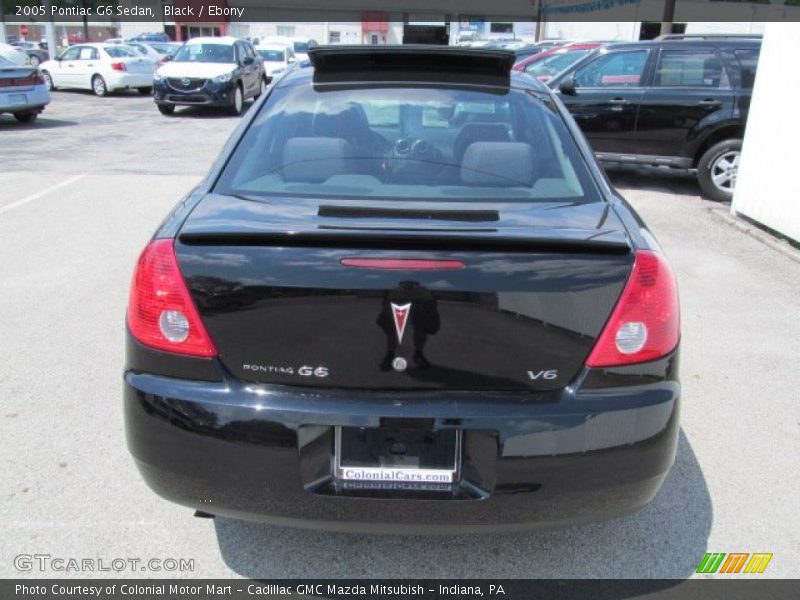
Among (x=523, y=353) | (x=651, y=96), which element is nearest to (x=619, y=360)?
(x=523, y=353)

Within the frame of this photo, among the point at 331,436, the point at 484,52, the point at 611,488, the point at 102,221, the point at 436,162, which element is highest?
the point at 484,52

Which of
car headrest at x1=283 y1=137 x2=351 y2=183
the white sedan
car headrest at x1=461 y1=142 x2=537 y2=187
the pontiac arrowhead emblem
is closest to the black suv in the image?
car headrest at x1=461 y1=142 x2=537 y2=187

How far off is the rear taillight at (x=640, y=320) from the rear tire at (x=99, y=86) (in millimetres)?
22972

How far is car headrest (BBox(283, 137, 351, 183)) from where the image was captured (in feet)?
9.09

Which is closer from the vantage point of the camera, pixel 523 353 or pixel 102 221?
pixel 523 353

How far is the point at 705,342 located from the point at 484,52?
256 centimetres

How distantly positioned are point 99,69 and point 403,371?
22939mm

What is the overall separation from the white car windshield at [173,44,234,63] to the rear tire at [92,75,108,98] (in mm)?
5338

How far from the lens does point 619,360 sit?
2.15 metres

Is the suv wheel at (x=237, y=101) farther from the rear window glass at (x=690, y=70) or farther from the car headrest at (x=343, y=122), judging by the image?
the car headrest at (x=343, y=122)

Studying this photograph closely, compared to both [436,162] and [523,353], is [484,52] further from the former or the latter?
[523,353]

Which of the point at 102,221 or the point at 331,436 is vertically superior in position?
the point at 331,436

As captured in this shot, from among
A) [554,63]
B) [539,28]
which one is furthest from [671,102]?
[539,28]

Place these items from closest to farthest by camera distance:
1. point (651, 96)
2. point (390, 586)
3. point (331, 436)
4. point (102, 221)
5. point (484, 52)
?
point (331, 436) < point (390, 586) < point (484, 52) < point (102, 221) < point (651, 96)
